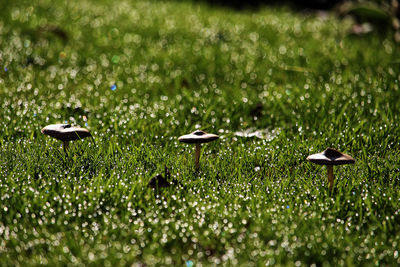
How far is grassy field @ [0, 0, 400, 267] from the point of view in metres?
2.38

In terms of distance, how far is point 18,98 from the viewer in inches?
164

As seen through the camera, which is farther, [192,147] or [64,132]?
[192,147]

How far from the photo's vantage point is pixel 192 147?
348cm

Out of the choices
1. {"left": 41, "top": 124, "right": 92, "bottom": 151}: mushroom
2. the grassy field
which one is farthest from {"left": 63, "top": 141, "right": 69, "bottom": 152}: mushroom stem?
{"left": 41, "top": 124, "right": 92, "bottom": 151}: mushroom

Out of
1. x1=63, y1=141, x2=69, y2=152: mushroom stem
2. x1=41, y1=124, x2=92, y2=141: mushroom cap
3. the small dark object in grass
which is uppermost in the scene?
x1=41, y1=124, x2=92, y2=141: mushroom cap

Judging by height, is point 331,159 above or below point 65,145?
above

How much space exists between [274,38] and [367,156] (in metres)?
3.35

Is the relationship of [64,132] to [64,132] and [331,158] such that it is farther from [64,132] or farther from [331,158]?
[331,158]

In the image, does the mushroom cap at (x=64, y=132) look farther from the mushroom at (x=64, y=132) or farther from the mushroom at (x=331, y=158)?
the mushroom at (x=331, y=158)

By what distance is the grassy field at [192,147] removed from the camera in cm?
238

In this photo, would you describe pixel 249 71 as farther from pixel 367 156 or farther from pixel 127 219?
pixel 127 219

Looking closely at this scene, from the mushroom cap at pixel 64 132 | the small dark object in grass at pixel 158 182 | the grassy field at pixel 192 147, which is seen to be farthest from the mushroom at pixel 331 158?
the mushroom cap at pixel 64 132

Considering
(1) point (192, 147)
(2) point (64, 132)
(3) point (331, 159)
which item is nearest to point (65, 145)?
(2) point (64, 132)

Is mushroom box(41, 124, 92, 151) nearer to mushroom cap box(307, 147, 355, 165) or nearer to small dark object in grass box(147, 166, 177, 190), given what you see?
small dark object in grass box(147, 166, 177, 190)
